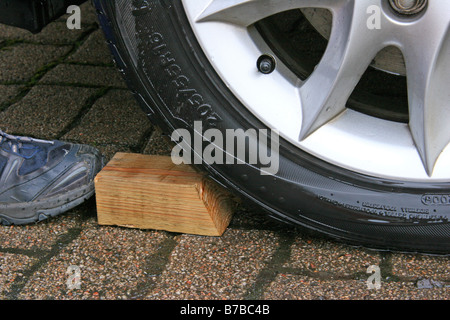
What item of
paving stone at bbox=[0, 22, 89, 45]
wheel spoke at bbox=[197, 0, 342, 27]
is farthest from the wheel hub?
paving stone at bbox=[0, 22, 89, 45]

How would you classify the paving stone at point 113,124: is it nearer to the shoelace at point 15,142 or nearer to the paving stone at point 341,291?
the shoelace at point 15,142

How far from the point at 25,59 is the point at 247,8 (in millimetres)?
1534

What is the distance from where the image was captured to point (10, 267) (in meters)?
1.59

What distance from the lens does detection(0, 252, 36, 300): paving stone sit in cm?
153

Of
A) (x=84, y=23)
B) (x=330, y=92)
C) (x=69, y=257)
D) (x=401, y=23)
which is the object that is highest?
(x=401, y=23)

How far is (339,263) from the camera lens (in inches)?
62.5

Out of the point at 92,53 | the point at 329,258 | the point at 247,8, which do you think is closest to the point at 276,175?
the point at 329,258

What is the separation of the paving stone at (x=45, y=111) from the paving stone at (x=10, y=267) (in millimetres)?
619

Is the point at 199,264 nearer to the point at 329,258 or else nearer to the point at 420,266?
the point at 329,258
